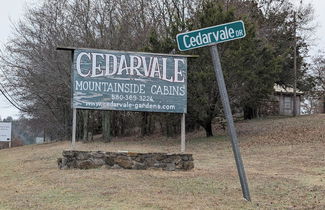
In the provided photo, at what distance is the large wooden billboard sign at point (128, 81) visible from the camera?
13.0m

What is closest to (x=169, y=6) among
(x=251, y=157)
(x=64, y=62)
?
(x=64, y=62)

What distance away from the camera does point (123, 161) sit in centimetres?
1287

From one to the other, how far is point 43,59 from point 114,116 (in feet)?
27.8

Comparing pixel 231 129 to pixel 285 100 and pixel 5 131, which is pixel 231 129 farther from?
pixel 5 131

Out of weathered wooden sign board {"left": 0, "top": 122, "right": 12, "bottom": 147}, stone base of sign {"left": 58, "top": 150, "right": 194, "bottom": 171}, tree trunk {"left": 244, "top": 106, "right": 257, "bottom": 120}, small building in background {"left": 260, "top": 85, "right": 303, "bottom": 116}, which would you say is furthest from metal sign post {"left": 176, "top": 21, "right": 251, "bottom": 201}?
weathered wooden sign board {"left": 0, "top": 122, "right": 12, "bottom": 147}

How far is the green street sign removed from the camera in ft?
24.7

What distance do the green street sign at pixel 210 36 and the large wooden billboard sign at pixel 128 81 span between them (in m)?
5.80

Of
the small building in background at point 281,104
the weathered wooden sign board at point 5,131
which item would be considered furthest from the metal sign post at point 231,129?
the weathered wooden sign board at point 5,131

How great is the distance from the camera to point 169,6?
103 ft

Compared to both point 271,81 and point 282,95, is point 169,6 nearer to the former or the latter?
point 271,81

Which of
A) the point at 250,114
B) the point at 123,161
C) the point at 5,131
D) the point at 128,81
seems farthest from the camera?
the point at 5,131

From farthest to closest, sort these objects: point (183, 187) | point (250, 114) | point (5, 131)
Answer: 1. point (5, 131)
2. point (250, 114)
3. point (183, 187)

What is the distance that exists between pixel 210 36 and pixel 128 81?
5.97 metres

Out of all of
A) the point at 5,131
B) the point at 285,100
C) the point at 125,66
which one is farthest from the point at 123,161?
the point at 285,100
